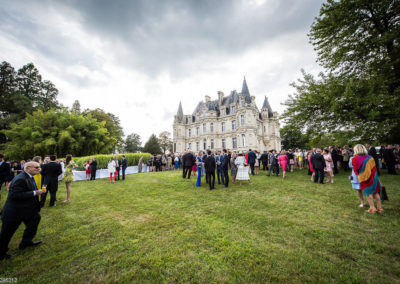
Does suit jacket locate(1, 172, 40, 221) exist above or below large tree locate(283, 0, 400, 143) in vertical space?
below

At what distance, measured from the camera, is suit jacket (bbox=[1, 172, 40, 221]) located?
2922mm

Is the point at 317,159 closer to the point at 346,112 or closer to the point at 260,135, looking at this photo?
the point at 346,112

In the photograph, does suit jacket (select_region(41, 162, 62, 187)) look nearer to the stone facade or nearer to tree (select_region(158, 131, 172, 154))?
the stone facade

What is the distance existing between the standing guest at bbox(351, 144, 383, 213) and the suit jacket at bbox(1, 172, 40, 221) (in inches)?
325

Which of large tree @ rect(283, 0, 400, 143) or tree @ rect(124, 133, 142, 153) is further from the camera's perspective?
tree @ rect(124, 133, 142, 153)

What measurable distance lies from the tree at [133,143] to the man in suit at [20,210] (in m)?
65.0

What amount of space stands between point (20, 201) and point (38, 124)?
78.0 ft

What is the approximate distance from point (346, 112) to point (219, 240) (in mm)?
12190

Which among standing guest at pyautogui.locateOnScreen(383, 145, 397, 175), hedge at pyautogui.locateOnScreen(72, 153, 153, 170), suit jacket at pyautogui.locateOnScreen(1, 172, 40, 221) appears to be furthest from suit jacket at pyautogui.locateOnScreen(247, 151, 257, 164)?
hedge at pyautogui.locateOnScreen(72, 153, 153, 170)

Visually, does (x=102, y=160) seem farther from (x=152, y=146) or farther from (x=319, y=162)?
(x=152, y=146)

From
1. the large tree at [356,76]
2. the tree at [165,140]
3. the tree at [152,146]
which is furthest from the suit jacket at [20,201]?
the tree at [165,140]

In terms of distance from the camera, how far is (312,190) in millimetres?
7070

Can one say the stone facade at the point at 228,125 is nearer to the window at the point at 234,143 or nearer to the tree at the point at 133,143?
the window at the point at 234,143

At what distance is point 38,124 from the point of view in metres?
19.7
